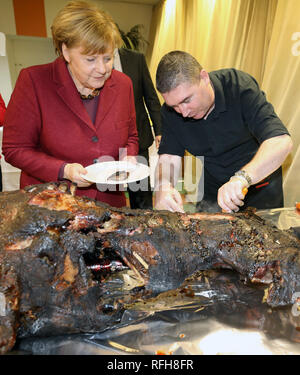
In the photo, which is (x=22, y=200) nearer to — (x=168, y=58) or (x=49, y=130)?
(x=49, y=130)

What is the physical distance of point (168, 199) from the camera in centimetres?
188

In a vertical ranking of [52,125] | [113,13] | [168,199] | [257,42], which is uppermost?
[113,13]

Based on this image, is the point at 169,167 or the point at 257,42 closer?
the point at 169,167

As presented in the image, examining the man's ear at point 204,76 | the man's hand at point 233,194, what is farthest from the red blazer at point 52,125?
the man's hand at point 233,194

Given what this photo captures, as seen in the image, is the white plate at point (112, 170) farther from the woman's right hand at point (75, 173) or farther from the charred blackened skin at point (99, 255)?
the charred blackened skin at point (99, 255)

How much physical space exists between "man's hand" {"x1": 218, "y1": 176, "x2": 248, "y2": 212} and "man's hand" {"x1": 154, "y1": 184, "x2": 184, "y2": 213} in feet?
1.05

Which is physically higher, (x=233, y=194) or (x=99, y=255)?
(x=233, y=194)

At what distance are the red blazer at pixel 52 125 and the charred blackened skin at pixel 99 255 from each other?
2.15 feet

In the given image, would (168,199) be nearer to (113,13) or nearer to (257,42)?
(257,42)

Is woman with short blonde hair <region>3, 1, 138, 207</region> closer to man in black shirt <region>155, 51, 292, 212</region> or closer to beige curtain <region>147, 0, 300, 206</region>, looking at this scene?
man in black shirt <region>155, 51, 292, 212</region>

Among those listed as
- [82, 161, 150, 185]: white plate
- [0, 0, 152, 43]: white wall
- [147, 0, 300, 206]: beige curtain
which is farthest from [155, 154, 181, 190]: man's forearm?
[0, 0, 152, 43]: white wall

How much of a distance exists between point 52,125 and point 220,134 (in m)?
1.09

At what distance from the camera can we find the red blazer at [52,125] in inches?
70.5

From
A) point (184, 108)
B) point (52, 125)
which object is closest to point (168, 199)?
point (184, 108)
